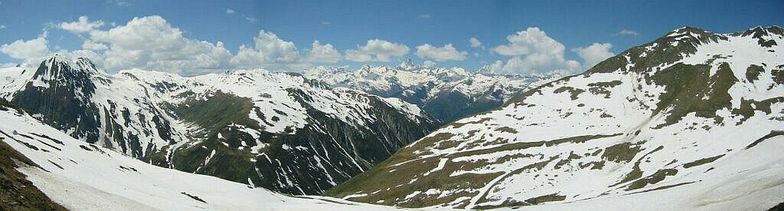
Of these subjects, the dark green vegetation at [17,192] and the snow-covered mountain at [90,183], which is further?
the snow-covered mountain at [90,183]

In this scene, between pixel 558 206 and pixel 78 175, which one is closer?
pixel 78 175

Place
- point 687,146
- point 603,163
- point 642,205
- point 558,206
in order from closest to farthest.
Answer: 1. point 642,205
2. point 558,206
3. point 687,146
4. point 603,163

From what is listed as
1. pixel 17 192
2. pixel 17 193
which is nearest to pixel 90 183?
pixel 17 192

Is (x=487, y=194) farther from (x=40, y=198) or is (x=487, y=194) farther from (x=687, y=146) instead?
(x=40, y=198)

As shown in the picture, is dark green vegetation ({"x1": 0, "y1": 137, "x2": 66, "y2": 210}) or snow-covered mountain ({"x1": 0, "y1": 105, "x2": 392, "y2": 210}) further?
snow-covered mountain ({"x1": 0, "y1": 105, "x2": 392, "y2": 210})

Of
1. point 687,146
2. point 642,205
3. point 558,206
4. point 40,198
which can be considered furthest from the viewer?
point 687,146

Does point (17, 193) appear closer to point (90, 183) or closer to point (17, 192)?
point (17, 192)

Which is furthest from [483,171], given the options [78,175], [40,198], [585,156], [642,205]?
A: [40,198]

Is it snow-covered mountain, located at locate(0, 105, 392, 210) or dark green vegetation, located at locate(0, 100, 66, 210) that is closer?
dark green vegetation, located at locate(0, 100, 66, 210)
